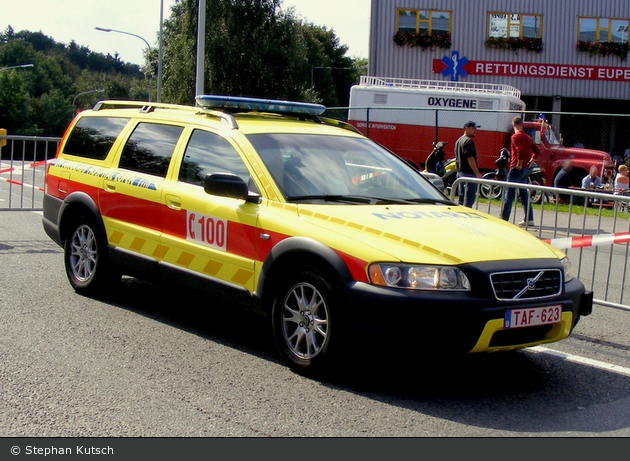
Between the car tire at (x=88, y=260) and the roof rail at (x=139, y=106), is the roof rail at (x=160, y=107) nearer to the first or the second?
the roof rail at (x=139, y=106)

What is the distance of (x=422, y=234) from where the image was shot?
5.20 m

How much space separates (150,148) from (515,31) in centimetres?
3325

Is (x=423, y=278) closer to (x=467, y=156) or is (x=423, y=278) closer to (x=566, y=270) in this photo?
(x=566, y=270)

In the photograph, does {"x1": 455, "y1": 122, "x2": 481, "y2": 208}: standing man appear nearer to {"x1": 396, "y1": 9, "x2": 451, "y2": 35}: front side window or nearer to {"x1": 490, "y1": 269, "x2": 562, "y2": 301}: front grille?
{"x1": 490, "y1": 269, "x2": 562, "y2": 301}: front grille

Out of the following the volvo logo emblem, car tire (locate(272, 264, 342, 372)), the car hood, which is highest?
the car hood

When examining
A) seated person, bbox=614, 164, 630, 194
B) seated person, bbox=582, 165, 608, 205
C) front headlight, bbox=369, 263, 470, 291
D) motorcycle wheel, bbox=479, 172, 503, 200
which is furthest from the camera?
seated person, bbox=582, 165, 608, 205

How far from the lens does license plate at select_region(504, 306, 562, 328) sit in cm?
495

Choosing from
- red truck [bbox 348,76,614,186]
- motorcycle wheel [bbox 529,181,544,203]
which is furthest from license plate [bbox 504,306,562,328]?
red truck [bbox 348,76,614,186]

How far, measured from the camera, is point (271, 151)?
6.08m

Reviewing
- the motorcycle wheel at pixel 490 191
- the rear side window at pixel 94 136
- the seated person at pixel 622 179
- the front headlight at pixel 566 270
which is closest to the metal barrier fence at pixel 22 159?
the rear side window at pixel 94 136

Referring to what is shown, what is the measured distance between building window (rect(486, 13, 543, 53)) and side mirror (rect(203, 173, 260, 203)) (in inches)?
1316

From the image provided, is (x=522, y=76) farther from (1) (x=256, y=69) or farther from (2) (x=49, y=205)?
(2) (x=49, y=205)
